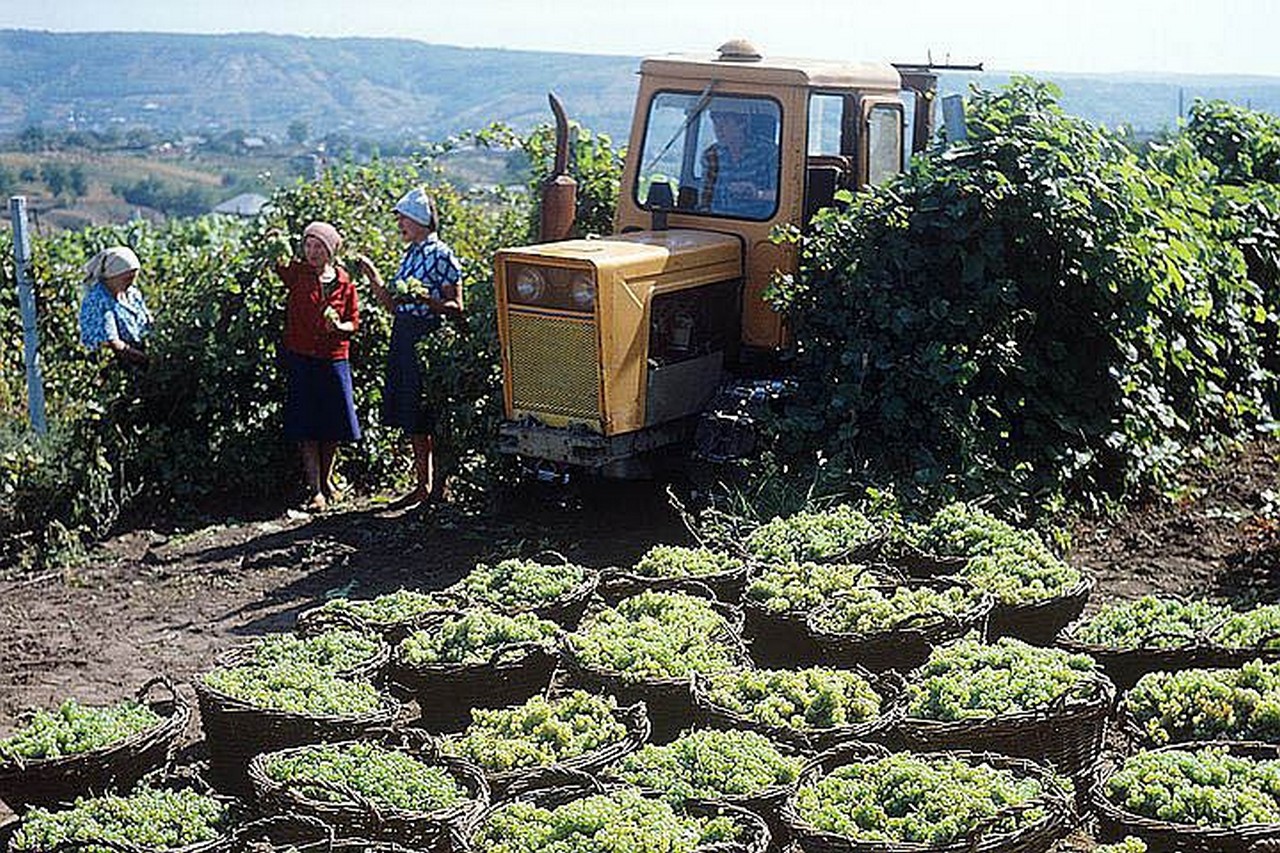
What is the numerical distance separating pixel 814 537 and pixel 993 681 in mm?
1775

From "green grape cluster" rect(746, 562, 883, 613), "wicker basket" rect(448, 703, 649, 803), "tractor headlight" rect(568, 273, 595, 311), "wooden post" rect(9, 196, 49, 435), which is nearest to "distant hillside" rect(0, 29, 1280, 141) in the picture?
"wooden post" rect(9, 196, 49, 435)

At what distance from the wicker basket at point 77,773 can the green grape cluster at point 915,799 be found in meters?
2.02

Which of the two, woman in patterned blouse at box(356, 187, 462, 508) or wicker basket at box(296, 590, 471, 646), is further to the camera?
woman in patterned blouse at box(356, 187, 462, 508)

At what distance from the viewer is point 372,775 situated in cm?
449

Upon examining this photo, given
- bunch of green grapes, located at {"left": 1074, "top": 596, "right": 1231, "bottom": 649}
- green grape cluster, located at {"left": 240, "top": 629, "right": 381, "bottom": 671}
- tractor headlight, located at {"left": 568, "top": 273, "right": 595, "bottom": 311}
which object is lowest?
green grape cluster, located at {"left": 240, "top": 629, "right": 381, "bottom": 671}

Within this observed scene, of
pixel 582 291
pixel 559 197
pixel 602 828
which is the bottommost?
pixel 602 828

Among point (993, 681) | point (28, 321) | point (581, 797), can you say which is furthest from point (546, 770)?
point (28, 321)

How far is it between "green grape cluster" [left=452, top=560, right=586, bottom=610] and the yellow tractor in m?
2.43

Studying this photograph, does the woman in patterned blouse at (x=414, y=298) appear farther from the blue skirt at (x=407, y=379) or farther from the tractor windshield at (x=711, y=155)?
the tractor windshield at (x=711, y=155)

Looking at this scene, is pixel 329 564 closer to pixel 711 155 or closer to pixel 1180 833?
pixel 711 155

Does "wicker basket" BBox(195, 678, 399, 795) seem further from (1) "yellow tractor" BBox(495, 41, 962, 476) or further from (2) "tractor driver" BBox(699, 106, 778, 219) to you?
(2) "tractor driver" BBox(699, 106, 778, 219)

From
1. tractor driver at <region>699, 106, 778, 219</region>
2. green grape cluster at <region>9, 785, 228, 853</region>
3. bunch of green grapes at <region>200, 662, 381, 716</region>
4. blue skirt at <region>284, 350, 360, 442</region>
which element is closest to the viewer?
green grape cluster at <region>9, 785, 228, 853</region>

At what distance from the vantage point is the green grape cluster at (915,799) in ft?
13.4

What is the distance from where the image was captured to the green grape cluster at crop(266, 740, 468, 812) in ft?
14.4
